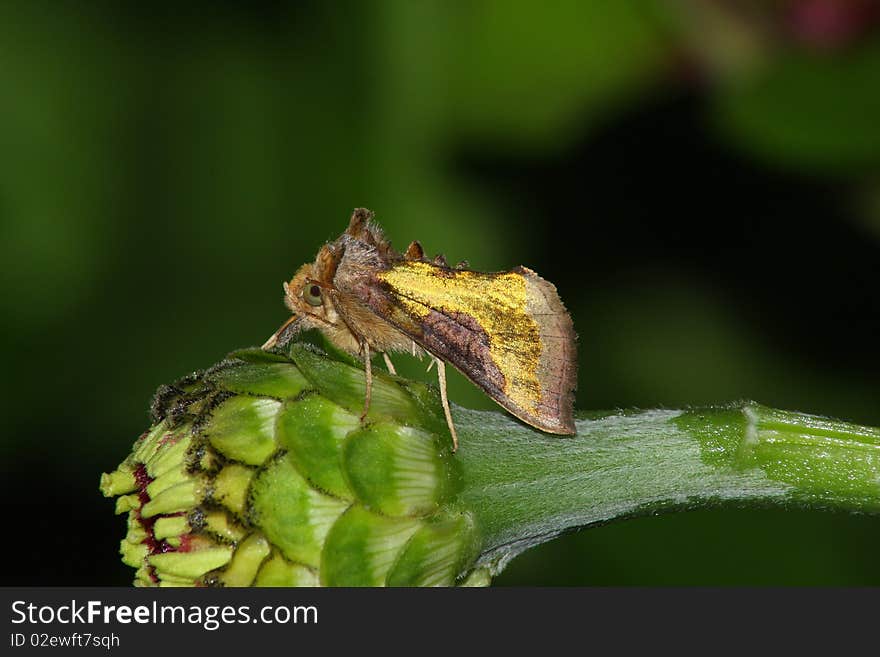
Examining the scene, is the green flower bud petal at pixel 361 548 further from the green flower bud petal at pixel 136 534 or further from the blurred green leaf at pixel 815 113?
the blurred green leaf at pixel 815 113

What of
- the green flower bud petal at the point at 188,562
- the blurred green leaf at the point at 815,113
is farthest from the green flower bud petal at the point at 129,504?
the blurred green leaf at the point at 815,113

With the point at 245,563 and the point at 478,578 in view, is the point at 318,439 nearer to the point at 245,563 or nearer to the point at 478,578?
the point at 245,563

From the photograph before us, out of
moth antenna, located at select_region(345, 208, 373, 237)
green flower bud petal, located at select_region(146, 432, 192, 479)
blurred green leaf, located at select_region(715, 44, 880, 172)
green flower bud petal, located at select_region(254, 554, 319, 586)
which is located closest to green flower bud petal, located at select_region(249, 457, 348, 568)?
green flower bud petal, located at select_region(254, 554, 319, 586)

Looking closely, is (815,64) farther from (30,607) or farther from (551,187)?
(30,607)

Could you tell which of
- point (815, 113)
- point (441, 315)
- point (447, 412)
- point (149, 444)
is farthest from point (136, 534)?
point (815, 113)

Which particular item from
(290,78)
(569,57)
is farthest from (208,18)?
(569,57)

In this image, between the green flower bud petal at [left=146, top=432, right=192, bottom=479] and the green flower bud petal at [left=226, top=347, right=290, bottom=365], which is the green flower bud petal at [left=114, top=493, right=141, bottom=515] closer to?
the green flower bud petal at [left=146, top=432, right=192, bottom=479]
